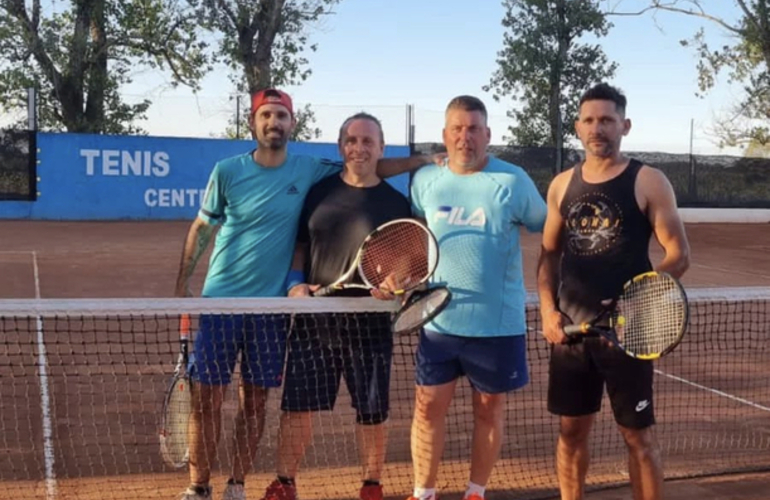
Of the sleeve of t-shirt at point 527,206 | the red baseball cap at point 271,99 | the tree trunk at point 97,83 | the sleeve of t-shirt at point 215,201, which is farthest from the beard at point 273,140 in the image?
the tree trunk at point 97,83

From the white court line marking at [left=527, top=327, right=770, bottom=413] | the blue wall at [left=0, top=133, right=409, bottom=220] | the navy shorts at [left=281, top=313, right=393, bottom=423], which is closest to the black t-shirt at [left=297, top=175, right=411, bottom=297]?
the navy shorts at [left=281, top=313, right=393, bottom=423]

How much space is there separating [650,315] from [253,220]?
5.61ft

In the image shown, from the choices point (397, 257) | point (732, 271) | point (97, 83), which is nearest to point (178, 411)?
point (397, 257)

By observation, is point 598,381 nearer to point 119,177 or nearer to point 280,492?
point 280,492

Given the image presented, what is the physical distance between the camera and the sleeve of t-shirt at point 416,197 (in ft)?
13.1

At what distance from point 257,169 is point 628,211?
160 cm

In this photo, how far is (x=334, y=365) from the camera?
4043mm

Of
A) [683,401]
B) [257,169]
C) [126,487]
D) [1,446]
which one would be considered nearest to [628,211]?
[257,169]

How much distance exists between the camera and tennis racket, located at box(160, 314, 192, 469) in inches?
166

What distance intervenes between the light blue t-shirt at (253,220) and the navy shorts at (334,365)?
252 millimetres

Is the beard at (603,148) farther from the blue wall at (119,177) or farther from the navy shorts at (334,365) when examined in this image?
the blue wall at (119,177)

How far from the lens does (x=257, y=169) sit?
4012mm

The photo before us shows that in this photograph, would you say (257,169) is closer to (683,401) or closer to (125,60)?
(683,401)

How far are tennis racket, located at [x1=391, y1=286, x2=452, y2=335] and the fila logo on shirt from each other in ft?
1.03
